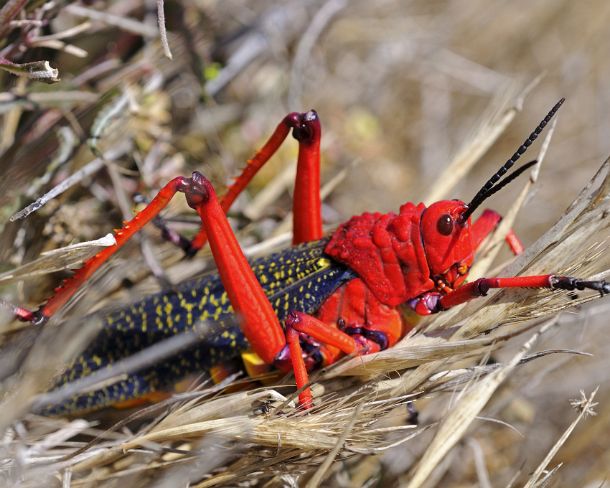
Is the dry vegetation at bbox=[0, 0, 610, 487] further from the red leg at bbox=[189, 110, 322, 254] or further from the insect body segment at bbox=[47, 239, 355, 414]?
the red leg at bbox=[189, 110, 322, 254]

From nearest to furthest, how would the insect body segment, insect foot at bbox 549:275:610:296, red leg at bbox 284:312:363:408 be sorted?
1. insect foot at bbox 549:275:610:296
2. red leg at bbox 284:312:363:408
3. the insect body segment

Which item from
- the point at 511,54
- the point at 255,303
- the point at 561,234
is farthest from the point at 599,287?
the point at 511,54

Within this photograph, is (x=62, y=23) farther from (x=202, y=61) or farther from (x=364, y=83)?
(x=364, y=83)

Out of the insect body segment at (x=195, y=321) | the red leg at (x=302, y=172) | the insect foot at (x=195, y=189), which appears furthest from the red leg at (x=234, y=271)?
the red leg at (x=302, y=172)

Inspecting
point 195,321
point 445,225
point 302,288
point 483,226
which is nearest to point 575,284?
point 445,225

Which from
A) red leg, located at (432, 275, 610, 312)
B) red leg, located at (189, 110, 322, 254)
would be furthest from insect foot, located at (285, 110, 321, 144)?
red leg, located at (432, 275, 610, 312)

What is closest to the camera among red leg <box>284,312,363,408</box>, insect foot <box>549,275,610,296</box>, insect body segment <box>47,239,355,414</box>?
insect foot <box>549,275,610,296</box>

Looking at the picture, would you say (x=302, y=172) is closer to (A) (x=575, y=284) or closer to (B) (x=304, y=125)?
(B) (x=304, y=125)
